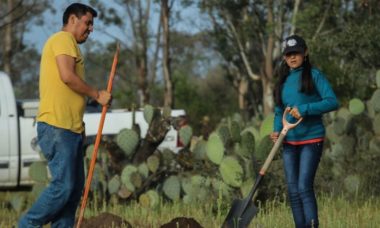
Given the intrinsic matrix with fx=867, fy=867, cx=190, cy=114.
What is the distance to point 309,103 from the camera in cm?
606

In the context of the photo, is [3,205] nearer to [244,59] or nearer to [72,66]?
[72,66]

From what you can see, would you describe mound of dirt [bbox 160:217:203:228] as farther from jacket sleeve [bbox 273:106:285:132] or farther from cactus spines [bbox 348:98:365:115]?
cactus spines [bbox 348:98:365:115]

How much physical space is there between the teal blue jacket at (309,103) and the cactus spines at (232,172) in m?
Answer: 2.52

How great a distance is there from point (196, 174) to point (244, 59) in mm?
15083

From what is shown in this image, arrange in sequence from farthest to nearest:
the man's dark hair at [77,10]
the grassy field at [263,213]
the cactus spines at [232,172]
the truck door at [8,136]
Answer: the truck door at [8,136] → the cactus spines at [232,172] → the grassy field at [263,213] → the man's dark hair at [77,10]

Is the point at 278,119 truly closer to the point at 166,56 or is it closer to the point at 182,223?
the point at 182,223

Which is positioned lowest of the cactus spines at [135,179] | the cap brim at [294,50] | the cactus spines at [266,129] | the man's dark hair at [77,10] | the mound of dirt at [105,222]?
the mound of dirt at [105,222]

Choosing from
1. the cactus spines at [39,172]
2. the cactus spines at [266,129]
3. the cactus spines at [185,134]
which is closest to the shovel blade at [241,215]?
the cactus spines at [266,129]

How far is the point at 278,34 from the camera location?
72.7 ft

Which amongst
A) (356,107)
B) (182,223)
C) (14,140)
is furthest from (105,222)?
(14,140)

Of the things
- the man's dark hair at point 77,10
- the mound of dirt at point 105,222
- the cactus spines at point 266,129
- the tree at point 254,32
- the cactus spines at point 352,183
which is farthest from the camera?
the tree at point 254,32

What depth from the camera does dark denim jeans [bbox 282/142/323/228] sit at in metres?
6.07

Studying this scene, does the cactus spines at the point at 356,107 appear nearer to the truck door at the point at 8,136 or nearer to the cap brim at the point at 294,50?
the truck door at the point at 8,136

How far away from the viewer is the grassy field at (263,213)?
277 inches
